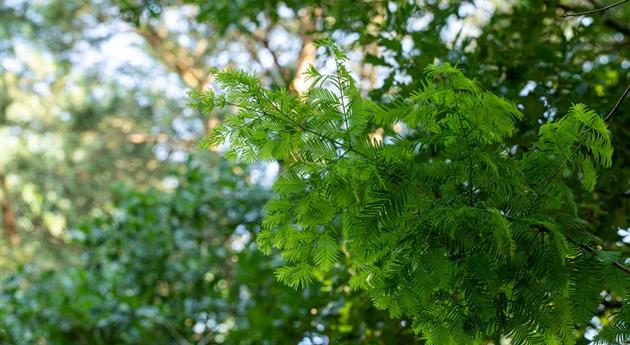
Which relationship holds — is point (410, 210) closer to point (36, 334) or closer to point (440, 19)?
point (440, 19)

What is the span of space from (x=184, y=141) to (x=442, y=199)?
11400 millimetres

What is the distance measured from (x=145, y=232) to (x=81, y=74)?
8.61 meters

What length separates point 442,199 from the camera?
60.7 inches

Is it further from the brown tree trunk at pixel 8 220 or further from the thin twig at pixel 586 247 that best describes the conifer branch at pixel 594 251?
the brown tree trunk at pixel 8 220

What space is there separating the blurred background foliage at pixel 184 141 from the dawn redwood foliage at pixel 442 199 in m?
0.34

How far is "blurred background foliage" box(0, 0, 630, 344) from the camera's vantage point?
2994 millimetres

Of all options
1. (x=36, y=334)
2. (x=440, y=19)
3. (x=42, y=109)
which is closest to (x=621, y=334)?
(x=440, y=19)

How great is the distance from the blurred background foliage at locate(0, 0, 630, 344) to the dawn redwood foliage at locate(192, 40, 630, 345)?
340 mm

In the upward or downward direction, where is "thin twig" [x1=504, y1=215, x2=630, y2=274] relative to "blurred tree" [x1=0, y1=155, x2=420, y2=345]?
upward

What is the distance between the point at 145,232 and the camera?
636cm

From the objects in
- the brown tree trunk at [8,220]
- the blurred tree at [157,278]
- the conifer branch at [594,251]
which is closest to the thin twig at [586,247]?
the conifer branch at [594,251]

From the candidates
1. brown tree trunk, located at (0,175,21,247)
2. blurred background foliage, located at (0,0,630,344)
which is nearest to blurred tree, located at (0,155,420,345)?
blurred background foliage, located at (0,0,630,344)

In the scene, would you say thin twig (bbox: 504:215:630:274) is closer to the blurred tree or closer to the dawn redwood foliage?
the dawn redwood foliage

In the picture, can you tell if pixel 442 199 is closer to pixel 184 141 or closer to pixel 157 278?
pixel 157 278
